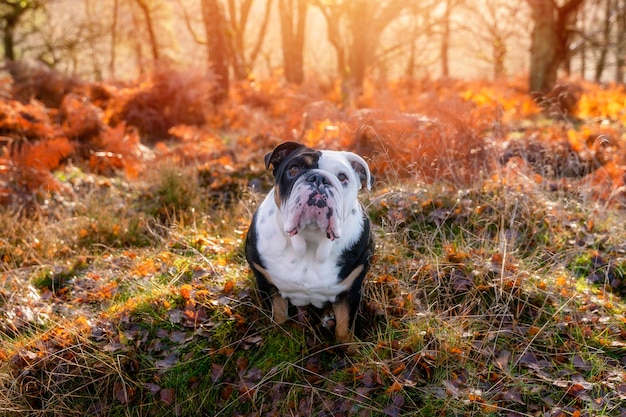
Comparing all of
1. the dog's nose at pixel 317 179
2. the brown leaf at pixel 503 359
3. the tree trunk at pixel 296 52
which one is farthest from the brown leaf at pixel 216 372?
the tree trunk at pixel 296 52

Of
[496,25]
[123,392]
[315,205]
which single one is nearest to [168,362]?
[123,392]

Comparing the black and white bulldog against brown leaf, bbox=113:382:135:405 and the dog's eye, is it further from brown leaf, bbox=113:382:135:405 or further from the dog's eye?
brown leaf, bbox=113:382:135:405

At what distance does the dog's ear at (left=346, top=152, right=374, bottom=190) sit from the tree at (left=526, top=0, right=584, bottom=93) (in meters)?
9.84

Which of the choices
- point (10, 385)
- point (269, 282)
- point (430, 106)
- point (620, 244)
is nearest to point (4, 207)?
point (10, 385)

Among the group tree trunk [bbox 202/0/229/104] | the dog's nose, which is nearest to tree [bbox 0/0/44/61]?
tree trunk [bbox 202/0/229/104]

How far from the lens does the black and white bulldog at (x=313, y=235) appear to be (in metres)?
2.65

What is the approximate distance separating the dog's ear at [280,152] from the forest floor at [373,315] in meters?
1.07

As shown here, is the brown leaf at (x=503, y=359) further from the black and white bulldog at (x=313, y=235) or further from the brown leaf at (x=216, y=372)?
the brown leaf at (x=216, y=372)

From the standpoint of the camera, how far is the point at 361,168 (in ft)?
10.4

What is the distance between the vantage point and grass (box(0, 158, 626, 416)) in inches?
122

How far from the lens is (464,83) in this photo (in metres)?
15.7

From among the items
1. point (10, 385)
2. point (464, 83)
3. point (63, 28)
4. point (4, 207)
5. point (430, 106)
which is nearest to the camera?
point (10, 385)

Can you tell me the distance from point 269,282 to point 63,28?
26236 mm

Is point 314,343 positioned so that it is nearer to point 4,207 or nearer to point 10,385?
point 10,385
